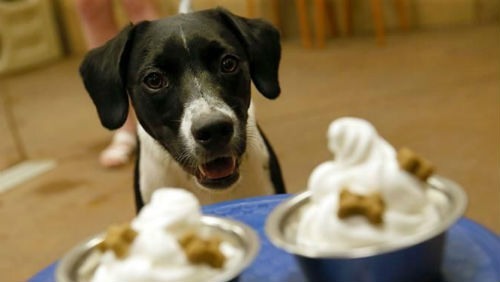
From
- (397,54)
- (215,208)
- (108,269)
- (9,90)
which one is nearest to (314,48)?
(397,54)

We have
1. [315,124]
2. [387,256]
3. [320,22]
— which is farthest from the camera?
[320,22]

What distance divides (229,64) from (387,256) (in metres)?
0.94

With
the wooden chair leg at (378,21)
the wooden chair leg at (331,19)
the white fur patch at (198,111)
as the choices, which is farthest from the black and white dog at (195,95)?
the wooden chair leg at (331,19)

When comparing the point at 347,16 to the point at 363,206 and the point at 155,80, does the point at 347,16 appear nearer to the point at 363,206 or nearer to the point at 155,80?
the point at 155,80

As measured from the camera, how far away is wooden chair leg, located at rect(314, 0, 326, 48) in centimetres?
436

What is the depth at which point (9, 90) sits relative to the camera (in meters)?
4.62

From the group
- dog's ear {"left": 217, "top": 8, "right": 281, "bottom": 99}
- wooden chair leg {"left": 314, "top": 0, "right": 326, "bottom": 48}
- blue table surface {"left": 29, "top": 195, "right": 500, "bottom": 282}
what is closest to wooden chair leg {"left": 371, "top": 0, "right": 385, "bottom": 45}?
wooden chair leg {"left": 314, "top": 0, "right": 326, "bottom": 48}

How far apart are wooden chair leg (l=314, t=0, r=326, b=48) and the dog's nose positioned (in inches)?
116

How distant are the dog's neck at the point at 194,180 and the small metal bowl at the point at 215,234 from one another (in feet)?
2.54

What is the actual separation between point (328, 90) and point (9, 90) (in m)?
2.18

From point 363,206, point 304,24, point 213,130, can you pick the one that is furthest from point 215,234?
point 304,24

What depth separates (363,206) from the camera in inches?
30.2

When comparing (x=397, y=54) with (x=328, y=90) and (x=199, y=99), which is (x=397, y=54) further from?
(x=199, y=99)

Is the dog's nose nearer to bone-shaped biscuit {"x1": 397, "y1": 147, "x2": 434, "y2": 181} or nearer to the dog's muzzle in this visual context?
the dog's muzzle
